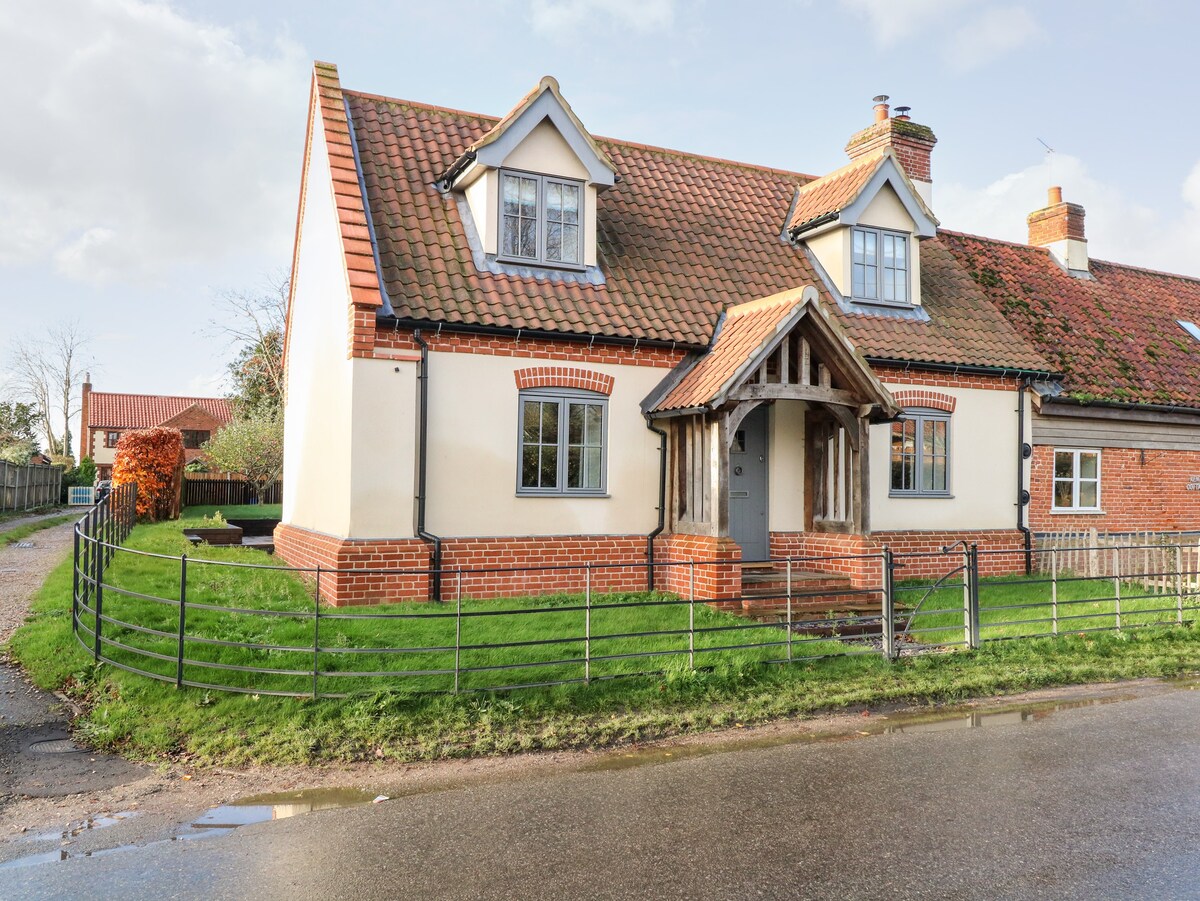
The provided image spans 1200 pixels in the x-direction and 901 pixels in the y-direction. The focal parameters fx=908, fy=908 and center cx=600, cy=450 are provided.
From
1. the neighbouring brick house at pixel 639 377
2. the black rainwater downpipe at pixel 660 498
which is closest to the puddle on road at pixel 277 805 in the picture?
the neighbouring brick house at pixel 639 377

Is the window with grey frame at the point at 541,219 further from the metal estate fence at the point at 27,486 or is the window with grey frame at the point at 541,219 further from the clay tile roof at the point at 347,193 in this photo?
the metal estate fence at the point at 27,486

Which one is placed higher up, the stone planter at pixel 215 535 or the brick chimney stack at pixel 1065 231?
the brick chimney stack at pixel 1065 231

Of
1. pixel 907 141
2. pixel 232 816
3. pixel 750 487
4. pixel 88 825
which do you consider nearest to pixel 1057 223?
pixel 907 141

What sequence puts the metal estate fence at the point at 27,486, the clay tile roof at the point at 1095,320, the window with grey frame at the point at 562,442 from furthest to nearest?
the metal estate fence at the point at 27,486 < the clay tile roof at the point at 1095,320 < the window with grey frame at the point at 562,442

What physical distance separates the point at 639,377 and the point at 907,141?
9.81m

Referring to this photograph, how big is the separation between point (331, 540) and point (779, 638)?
601 cm

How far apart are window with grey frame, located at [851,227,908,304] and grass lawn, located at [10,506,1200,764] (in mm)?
6353

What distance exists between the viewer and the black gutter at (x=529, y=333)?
1175 centimetres

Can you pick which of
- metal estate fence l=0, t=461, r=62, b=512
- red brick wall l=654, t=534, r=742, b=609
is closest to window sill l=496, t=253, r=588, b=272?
red brick wall l=654, t=534, r=742, b=609

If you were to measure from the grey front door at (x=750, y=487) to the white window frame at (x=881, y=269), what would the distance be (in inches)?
130

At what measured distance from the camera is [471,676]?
8133 millimetres

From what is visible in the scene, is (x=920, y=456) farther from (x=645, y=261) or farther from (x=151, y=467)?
(x=151, y=467)

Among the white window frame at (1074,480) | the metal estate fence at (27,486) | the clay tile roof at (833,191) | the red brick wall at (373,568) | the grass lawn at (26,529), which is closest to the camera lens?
the red brick wall at (373,568)

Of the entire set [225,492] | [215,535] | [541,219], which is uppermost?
[541,219]
